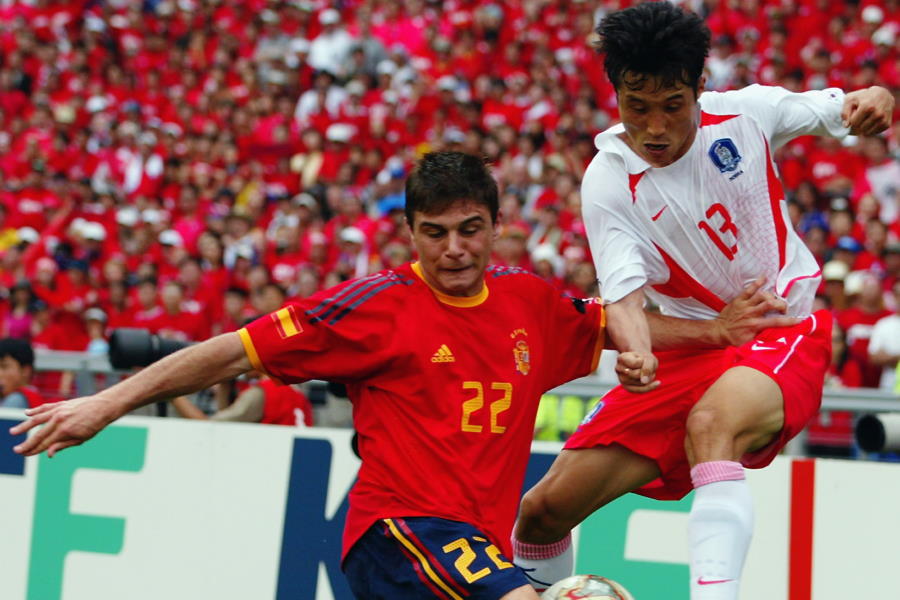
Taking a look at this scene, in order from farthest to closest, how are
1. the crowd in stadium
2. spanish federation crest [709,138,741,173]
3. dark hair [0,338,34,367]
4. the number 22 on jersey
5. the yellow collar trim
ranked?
the crowd in stadium < dark hair [0,338,34,367] < spanish federation crest [709,138,741,173] < the yellow collar trim < the number 22 on jersey

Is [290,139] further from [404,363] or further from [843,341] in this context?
[404,363]

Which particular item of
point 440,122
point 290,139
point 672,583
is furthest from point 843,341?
point 290,139

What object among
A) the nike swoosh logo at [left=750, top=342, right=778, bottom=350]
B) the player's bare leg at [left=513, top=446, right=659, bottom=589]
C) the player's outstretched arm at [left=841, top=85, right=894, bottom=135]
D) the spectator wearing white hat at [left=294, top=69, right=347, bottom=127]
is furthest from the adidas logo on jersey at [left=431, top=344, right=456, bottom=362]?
the spectator wearing white hat at [left=294, top=69, right=347, bottom=127]

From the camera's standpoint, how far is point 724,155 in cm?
481

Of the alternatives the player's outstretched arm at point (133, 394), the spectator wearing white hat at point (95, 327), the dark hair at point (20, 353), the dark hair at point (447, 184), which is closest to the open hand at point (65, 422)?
the player's outstretched arm at point (133, 394)

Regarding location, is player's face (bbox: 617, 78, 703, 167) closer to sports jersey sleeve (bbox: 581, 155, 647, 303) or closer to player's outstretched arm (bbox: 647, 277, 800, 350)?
sports jersey sleeve (bbox: 581, 155, 647, 303)

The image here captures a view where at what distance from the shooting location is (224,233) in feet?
49.1

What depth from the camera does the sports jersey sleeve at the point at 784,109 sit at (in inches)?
191

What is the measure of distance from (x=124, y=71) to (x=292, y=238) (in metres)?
8.39

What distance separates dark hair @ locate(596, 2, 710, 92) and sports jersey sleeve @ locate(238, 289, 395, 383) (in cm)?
111

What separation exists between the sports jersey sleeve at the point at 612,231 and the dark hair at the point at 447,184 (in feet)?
1.61

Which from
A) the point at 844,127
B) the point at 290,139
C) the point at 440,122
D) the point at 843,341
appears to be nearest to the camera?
the point at 844,127

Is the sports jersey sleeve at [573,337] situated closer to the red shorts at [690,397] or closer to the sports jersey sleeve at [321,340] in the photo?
the red shorts at [690,397]

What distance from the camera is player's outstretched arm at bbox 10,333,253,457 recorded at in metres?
4.14
